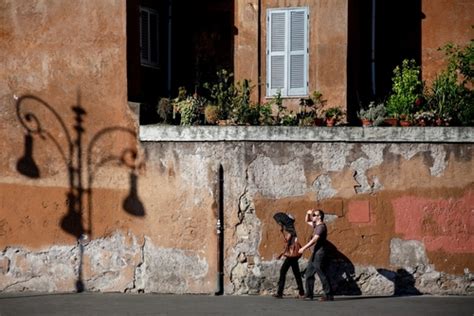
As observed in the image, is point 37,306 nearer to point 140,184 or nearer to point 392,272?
point 140,184

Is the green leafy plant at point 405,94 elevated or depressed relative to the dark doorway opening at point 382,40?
depressed

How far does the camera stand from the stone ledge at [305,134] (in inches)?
642

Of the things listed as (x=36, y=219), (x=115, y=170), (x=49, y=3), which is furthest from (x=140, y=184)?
(x=49, y=3)

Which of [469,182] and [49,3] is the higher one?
[49,3]

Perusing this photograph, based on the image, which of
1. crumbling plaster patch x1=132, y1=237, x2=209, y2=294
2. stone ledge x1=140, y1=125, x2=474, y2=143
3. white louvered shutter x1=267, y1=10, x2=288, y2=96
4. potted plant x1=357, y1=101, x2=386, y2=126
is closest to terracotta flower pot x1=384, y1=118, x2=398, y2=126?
potted plant x1=357, y1=101, x2=386, y2=126

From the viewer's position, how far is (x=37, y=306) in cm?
1580

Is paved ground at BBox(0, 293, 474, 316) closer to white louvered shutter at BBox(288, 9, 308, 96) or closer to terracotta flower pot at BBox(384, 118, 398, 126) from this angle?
terracotta flower pot at BBox(384, 118, 398, 126)

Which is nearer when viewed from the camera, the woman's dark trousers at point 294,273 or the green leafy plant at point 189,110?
the woman's dark trousers at point 294,273

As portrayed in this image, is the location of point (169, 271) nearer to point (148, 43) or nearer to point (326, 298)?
point (326, 298)

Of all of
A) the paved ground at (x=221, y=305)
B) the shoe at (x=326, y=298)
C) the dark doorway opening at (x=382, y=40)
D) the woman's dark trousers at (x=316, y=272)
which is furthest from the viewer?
the dark doorway opening at (x=382, y=40)

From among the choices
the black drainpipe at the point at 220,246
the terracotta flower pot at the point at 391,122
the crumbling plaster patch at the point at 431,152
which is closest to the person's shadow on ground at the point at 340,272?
the black drainpipe at the point at 220,246

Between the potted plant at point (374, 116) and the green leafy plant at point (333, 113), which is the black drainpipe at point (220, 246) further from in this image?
the potted plant at point (374, 116)

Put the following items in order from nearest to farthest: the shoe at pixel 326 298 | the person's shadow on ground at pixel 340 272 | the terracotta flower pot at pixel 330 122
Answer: the shoe at pixel 326 298 → the person's shadow on ground at pixel 340 272 → the terracotta flower pot at pixel 330 122

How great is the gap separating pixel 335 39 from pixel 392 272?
17.9ft
